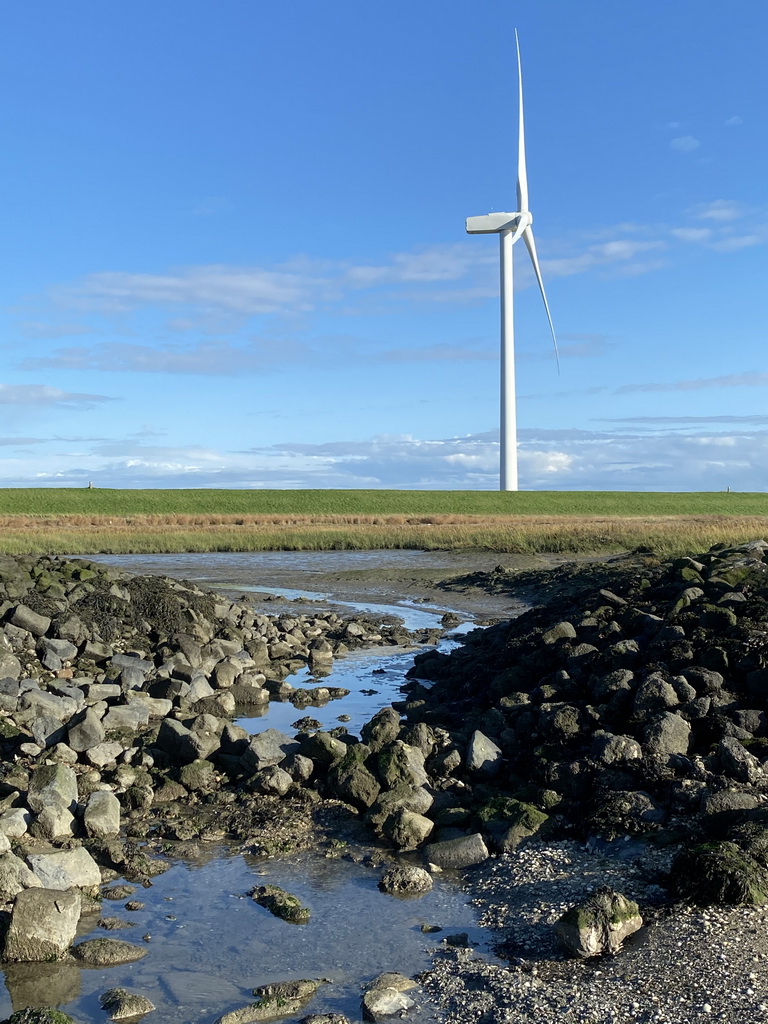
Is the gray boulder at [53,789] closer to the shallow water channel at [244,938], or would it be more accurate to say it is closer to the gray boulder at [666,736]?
the shallow water channel at [244,938]

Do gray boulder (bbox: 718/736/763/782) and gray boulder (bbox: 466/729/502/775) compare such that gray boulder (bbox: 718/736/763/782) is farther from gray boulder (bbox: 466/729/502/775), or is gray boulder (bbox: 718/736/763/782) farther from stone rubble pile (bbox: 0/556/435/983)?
stone rubble pile (bbox: 0/556/435/983)

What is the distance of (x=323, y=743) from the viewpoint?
1105cm

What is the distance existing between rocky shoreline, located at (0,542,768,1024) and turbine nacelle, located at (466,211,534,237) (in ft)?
160

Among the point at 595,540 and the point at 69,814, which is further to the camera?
the point at 595,540

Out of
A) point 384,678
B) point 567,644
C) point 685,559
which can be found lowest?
point 384,678

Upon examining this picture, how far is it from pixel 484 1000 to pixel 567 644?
7.98 meters

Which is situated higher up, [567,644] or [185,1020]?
[567,644]

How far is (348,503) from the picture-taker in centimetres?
9275

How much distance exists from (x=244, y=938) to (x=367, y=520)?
207ft

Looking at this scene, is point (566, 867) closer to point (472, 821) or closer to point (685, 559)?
point (472, 821)

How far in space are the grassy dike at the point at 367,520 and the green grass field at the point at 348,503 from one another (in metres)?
0.12

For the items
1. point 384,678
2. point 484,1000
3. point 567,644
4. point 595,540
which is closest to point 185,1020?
point 484,1000

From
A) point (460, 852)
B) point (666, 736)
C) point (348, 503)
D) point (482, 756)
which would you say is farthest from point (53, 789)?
point (348, 503)

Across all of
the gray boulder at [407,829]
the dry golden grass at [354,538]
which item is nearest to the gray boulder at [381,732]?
the gray boulder at [407,829]
